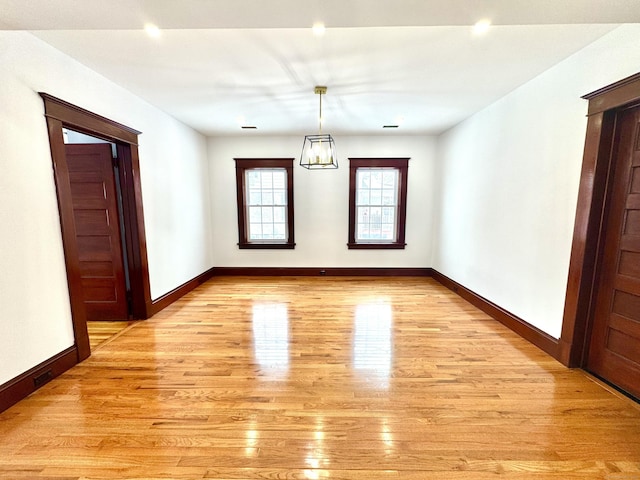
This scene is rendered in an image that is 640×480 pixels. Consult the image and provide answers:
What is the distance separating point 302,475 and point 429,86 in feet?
11.7

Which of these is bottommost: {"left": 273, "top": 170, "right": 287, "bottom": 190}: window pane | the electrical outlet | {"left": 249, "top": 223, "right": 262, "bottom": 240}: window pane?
the electrical outlet

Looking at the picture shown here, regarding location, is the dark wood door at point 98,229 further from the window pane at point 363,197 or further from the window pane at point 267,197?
the window pane at point 363,197

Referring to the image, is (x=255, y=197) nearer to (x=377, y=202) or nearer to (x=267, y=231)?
(x=267, y=231)

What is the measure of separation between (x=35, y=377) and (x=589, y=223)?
15.1ft

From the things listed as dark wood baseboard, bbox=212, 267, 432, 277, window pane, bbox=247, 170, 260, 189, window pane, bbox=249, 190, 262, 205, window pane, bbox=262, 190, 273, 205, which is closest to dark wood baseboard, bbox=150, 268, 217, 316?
dark wood baseboard, bbox=212, 267, 432, 277

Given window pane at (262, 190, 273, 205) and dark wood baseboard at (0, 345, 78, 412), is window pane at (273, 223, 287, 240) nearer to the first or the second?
window pane at (262, 190, 273, 205)

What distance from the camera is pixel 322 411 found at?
1.89 m

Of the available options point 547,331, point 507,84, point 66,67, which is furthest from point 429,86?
point 66,67

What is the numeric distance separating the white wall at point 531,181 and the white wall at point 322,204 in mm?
1097

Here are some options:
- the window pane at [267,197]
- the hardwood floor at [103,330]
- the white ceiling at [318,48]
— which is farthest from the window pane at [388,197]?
the hardwood floor at [103,330]

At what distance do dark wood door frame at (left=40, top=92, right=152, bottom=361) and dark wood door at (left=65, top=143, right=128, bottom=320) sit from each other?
0.38 feet

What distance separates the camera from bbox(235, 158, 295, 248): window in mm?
5273

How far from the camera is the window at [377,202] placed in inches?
206

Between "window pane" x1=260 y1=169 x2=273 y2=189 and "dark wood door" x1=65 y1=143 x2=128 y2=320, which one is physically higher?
"window pane" x1=260 y1=169 x2=273 y2=189
